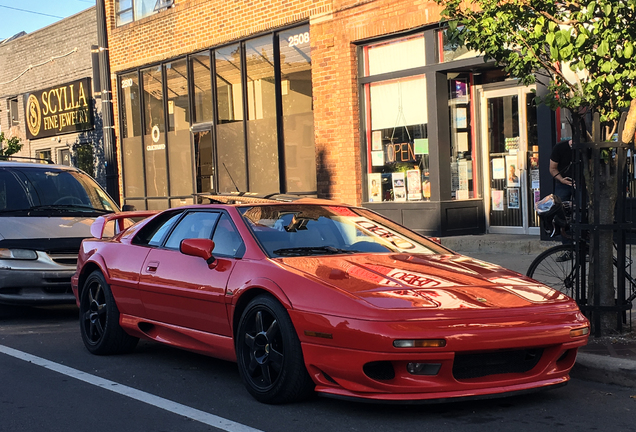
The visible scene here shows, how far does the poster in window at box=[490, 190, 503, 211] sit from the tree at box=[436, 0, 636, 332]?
6.33m

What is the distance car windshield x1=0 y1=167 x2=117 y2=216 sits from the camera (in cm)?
995

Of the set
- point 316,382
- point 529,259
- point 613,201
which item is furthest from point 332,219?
point 529,259

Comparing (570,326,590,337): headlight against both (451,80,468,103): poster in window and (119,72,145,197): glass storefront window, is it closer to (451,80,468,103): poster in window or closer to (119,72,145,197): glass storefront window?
(451,80,468,103): poster in window

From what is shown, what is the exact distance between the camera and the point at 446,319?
15.4 ft

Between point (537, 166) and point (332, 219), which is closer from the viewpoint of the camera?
point (332, 219)

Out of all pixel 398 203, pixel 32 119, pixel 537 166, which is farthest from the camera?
pixel 32 119

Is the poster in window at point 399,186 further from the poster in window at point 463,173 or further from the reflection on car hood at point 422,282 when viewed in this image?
the reflection on car hood at point 422,282

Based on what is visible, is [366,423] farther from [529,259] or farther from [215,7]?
[215,7]

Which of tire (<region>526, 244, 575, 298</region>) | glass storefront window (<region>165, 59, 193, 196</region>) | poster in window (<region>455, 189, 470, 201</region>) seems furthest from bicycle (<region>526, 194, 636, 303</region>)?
glass storefront window (<region>165, 59, 193, 196</region>)

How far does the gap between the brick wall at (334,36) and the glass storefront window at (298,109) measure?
357mm

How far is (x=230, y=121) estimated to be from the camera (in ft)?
56.6

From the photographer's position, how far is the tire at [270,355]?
5.02 metres

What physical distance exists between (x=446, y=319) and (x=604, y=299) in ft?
8.27

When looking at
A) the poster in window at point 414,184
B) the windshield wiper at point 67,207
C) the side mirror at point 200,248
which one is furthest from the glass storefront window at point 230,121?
the side mirror at point 200,248
